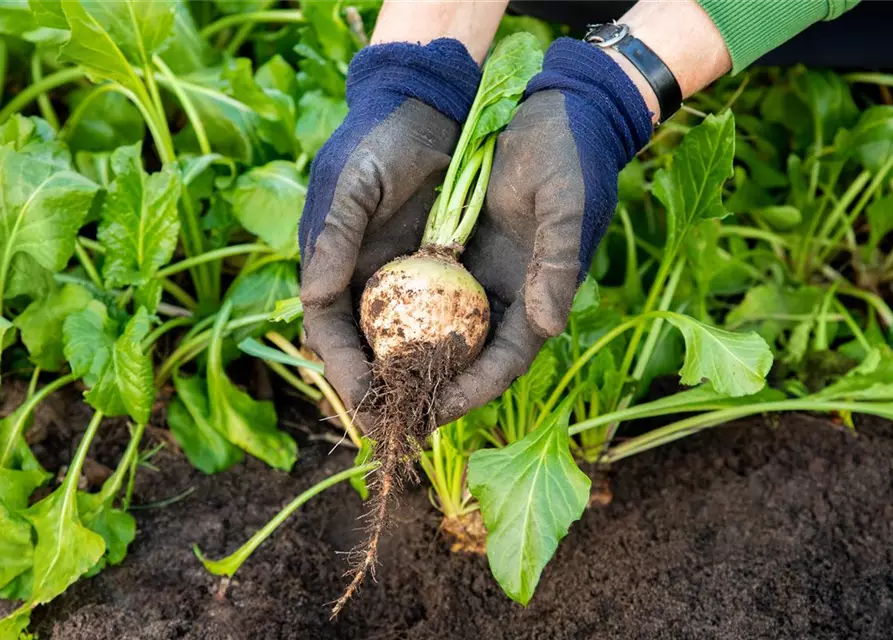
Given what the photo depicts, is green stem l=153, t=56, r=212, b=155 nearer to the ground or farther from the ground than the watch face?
nearer to the ground

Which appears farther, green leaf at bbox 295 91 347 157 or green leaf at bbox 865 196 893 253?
green leaf at bbox 865 196 893 253

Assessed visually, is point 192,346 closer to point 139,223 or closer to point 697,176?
point 139,223

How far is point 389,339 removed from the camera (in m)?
1.56

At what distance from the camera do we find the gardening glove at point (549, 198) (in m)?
1.47

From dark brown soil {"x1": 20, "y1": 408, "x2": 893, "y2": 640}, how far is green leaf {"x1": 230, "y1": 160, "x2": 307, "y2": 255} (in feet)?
1.83

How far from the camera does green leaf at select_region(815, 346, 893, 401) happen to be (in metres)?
1.81

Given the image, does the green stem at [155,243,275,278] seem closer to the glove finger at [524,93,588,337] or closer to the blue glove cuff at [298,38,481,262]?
the blue glove cuff at [298,38,481,262]

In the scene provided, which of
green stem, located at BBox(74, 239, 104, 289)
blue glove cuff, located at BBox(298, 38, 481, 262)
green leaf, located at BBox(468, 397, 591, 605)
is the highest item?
blue glove cuff, located at BBox(298, 38, 481, 262)

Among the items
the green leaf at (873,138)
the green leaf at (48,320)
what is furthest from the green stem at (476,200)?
the green leaf at (873,138)

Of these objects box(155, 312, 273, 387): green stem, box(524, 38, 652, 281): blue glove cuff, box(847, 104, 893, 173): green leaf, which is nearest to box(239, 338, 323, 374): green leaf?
box(155, 312, 273, 387): green stem

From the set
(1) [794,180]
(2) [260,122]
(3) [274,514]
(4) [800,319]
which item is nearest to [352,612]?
(3) [274,514]

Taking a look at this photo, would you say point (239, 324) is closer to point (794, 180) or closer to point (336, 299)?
point (336, 299)

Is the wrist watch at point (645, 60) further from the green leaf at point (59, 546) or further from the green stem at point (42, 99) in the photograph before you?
the green stem at point (42, 99)

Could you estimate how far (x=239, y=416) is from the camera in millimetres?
1948
